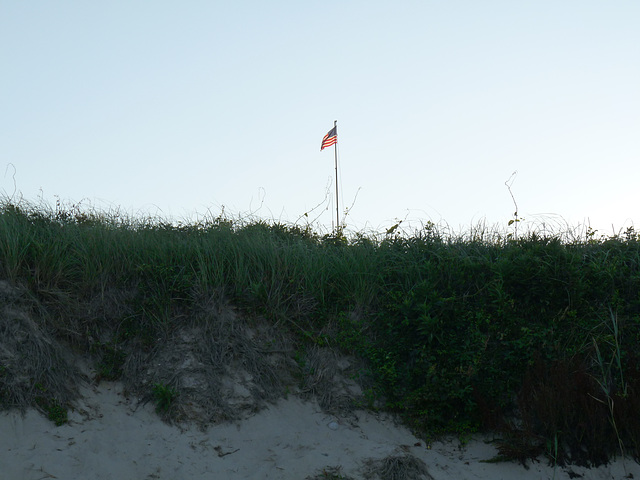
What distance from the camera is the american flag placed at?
13289 mm

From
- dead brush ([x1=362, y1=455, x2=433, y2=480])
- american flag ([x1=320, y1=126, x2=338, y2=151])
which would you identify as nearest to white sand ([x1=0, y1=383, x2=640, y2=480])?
dead brush ([x1=362, y1=455, x2=433, y2=480])

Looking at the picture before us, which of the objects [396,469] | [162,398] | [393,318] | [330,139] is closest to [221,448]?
[162,398]

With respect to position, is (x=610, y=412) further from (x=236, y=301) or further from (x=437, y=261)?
(x=236, y=301)

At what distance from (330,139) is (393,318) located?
23.6 feet

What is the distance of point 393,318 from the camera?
704 cm

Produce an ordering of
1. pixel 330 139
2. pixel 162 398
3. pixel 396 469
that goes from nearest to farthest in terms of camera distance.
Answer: pixel 396 469 < pixel 162 398 < pixel 330 139

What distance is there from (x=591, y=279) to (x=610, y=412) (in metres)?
1.70

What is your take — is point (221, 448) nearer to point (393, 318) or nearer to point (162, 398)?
point (162, 398)

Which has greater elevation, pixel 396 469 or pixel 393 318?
pixel 393 318

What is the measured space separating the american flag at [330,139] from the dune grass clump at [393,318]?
5818 millimetres

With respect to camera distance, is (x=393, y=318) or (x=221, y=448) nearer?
(x=221, y=448)

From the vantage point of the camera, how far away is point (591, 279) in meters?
7.12

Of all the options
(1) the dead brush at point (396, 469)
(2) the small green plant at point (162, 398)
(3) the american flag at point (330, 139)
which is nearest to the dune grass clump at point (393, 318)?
(2) the small green plant at point (162, 398)

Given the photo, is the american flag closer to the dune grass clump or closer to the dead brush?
the dune grass clump
